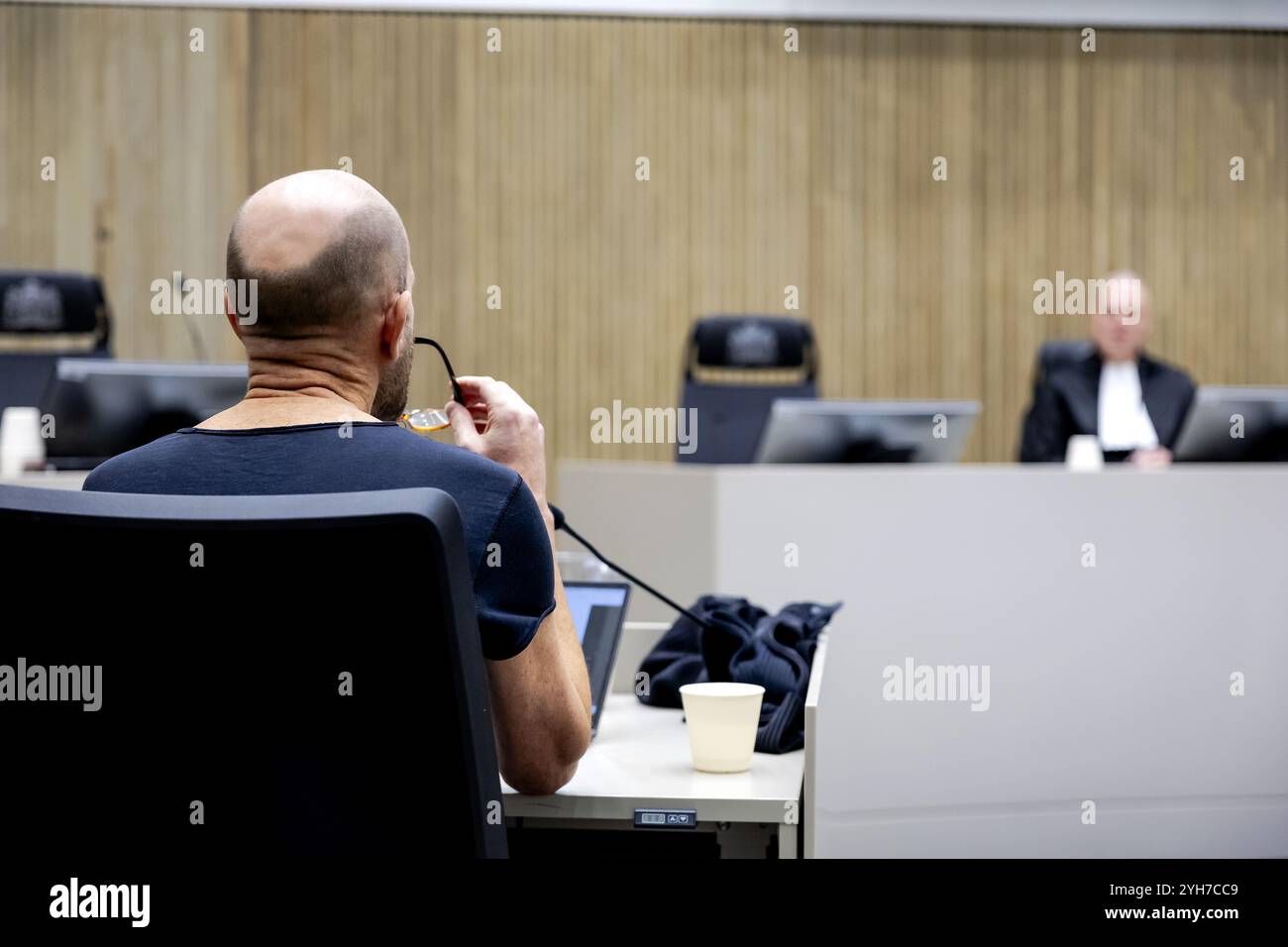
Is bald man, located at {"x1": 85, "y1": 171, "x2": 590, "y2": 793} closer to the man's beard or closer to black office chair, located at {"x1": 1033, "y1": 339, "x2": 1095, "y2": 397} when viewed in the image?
the man's beard

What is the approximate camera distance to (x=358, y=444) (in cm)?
105

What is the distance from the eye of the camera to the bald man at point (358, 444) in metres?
1.04

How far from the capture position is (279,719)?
0.84m

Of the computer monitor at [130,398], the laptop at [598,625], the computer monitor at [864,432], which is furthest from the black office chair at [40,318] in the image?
the laptop at [598,625]

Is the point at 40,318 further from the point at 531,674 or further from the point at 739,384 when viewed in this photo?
the point at 531,674

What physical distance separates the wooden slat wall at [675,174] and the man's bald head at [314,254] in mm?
4371

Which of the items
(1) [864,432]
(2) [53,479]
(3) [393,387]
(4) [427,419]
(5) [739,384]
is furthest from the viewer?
(5) [739,384]

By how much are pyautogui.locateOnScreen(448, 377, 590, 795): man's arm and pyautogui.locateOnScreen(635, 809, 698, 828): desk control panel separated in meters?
0.08

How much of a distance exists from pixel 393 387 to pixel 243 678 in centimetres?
48

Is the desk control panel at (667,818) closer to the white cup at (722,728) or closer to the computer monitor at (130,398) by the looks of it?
the white cup at (722,728)

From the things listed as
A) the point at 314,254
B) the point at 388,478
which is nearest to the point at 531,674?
the point at 388,478
